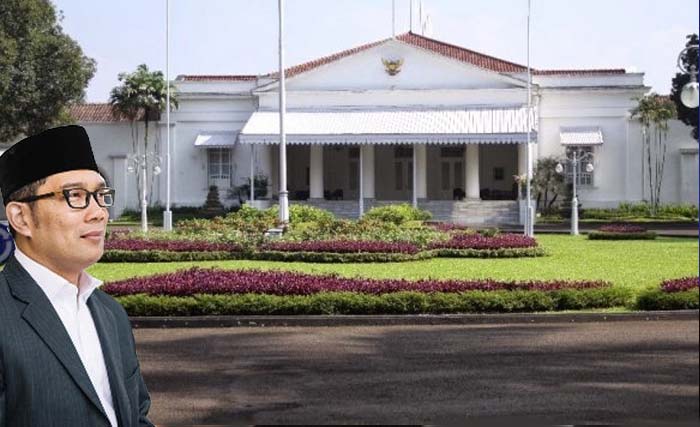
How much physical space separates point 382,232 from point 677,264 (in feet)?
19.4

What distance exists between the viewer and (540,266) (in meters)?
12.4

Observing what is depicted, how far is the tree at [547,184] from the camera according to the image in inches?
1027

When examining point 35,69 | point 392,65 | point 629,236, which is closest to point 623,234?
point 629,236

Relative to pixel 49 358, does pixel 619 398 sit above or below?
below

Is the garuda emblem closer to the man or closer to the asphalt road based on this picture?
the asphalt road

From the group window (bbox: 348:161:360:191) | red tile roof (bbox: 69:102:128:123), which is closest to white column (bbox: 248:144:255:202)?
window (bbox: 348:161:360:191)

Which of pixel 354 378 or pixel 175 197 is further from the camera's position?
pixel 175 197

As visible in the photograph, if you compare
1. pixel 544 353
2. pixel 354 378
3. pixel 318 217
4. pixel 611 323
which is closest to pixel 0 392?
pixel 354 378

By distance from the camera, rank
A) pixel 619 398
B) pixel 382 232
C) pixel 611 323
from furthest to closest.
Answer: pixel 382 232
pixel 611 323
pixel 619 398

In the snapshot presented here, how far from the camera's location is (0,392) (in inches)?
66.2

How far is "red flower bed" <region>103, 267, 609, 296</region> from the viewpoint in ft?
25.5

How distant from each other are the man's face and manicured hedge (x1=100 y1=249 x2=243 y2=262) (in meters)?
11.1

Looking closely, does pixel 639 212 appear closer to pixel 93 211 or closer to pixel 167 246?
pixel 167 246

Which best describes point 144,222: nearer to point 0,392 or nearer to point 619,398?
point 619,398
